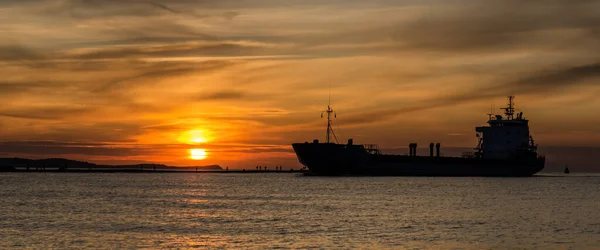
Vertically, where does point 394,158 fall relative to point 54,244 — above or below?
above

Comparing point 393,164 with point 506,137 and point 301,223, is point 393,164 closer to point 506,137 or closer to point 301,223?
point 506,137

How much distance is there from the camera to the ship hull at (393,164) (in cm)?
13388

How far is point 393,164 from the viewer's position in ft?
480

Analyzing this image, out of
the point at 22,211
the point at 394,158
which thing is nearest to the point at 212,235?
the point at 22,211

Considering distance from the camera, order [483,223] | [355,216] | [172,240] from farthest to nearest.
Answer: [355,216] < [483,223] < [172,240]

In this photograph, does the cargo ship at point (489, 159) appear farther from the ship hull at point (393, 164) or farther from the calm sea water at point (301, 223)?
the calm sea water at point (301, 223)

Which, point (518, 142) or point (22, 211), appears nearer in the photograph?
point (22, 211)

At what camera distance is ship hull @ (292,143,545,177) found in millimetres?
133875

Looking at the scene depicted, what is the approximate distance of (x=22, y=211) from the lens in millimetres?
60406

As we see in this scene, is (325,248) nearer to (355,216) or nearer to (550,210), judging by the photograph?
(355,216)

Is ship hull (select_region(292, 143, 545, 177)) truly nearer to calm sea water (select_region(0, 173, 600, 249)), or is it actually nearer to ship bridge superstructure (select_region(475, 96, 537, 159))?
ship bridge superstructure (select_region(475, 96, 537, 159))

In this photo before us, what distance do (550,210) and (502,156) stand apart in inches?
3644

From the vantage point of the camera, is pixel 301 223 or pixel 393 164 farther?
pixel 393 164

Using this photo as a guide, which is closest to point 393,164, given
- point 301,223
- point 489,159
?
point 489,159
